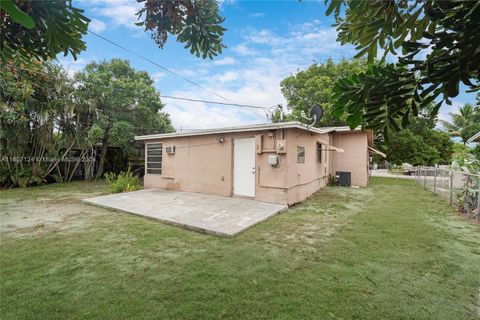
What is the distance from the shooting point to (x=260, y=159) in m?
7.67

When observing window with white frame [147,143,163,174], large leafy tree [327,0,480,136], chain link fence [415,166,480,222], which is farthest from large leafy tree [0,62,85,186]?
chain link fence [415,166,480,222]

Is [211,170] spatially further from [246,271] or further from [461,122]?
[461,122]

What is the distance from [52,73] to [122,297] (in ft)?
39.9

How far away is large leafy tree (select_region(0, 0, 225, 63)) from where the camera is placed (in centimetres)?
142

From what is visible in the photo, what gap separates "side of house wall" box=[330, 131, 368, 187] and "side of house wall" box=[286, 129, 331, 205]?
6.44 ft

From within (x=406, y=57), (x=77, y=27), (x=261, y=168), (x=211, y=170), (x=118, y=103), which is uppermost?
(x=118, y=103)

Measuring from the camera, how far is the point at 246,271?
3.28 m

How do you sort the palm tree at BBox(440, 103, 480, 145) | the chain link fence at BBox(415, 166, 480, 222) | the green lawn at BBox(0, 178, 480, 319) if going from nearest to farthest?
the green lawn at BBox(0, 178, 480, 319) → the chain link fence at BBox(415, 166, 480, 222) → the palm tree at BBox(440, 103, 480, 145)

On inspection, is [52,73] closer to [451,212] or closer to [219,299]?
[219,299]

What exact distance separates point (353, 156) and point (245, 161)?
7.06 meters

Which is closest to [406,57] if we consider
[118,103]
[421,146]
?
[118,103]

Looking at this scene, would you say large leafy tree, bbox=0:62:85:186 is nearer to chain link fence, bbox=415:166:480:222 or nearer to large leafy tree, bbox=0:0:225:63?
large leafy tree, bbox=0:0:225:63

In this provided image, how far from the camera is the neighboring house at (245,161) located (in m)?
7.28

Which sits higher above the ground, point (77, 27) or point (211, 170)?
point (77, 27)
